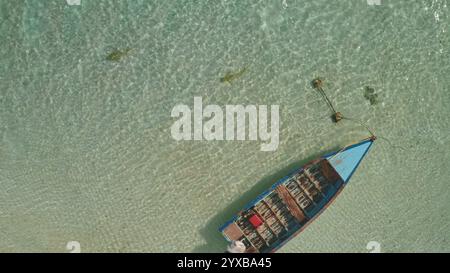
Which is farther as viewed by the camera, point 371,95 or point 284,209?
point 371,95

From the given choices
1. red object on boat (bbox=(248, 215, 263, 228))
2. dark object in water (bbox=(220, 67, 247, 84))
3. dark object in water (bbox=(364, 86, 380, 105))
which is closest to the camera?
red object on boat (bbox=(248, 215, 263, 228))

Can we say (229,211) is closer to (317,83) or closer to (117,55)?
(317,83)

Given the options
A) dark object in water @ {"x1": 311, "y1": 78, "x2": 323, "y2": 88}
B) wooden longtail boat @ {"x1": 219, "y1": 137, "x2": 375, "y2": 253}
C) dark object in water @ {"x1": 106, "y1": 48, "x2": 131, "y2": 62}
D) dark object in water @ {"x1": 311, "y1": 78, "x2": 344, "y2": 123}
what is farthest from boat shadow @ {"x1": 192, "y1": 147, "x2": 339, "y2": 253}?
dark object in water @ {"x1": 106, "y1": 48, "x2": 131, "y2": 62}

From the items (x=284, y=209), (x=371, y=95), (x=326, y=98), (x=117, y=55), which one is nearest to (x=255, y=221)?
(x=284, y=209)

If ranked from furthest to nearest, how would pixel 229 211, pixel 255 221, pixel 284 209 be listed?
pixel 229 211
pixel 284 209
pixel 255 221

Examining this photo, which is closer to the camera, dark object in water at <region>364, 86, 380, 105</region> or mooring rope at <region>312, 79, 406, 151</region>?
mooring rope at <region>312, 79, 406, 151</region>

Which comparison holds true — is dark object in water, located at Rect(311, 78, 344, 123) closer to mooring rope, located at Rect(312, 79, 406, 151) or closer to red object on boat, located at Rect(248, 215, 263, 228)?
mooring rope, located at Rect(312, 79, 406, 151)
